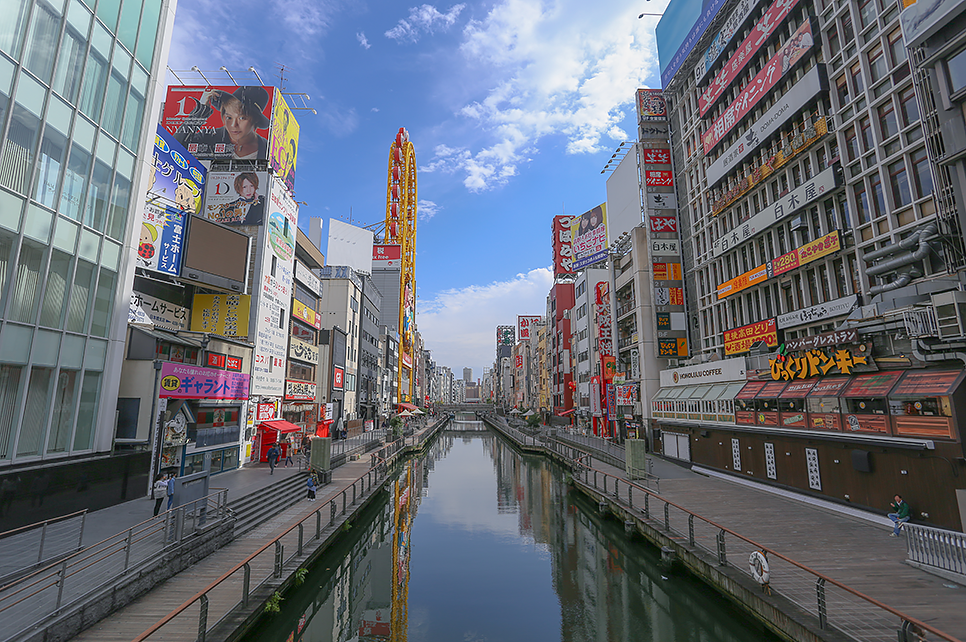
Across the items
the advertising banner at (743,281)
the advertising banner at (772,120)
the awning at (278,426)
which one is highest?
the advertising banner at (772,120)

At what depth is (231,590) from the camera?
11.2 m

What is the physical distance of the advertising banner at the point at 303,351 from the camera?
37.3m

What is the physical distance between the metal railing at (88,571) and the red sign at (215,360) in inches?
442

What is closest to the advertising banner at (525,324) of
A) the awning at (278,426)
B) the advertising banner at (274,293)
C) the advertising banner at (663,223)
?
the advertising banner at (663,223)

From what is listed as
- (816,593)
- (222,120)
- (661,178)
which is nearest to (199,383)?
(222,120)

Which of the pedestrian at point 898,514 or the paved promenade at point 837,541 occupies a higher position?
the pedestrian at point 898,514

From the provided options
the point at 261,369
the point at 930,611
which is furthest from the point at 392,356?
the point at 930,611

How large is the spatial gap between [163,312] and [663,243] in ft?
117

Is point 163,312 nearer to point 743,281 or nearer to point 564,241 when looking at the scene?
point 743,281

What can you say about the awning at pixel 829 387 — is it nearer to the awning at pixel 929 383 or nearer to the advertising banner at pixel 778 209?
the awning at pixel 929 383

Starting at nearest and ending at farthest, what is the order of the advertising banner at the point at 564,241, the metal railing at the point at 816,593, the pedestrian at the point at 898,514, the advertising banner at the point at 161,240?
the metal railing at the point at 816,593
the pedestrian at the point at 898,514
the advertising banner at the point at 161,240
the advertising banner at the point at 564,241

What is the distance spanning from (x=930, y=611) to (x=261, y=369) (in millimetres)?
32334

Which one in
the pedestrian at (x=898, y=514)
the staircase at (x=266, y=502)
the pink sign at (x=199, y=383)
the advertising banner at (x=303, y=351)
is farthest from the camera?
the advertising banner at (x=303, y=351)

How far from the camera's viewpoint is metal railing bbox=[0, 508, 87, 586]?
33.4ft
